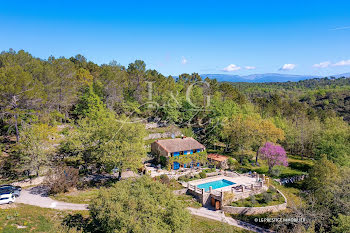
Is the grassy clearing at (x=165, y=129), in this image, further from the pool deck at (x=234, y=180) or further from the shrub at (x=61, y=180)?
the shrub at (x=61, y=180)

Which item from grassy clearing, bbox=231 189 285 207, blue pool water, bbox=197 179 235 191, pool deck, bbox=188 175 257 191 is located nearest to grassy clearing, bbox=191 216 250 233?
grassy clearing, bbox=231 189 285 207

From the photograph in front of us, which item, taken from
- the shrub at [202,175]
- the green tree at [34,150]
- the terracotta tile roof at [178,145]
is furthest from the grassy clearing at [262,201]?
the green tree at [34,150]

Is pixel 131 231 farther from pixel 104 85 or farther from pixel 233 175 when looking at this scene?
pixel 104 85

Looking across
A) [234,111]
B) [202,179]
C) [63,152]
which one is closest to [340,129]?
[234,111]

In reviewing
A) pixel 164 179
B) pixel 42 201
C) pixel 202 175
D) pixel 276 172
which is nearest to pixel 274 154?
pixel 276 172

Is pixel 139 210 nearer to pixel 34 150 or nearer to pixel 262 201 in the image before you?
pixel 34 150
